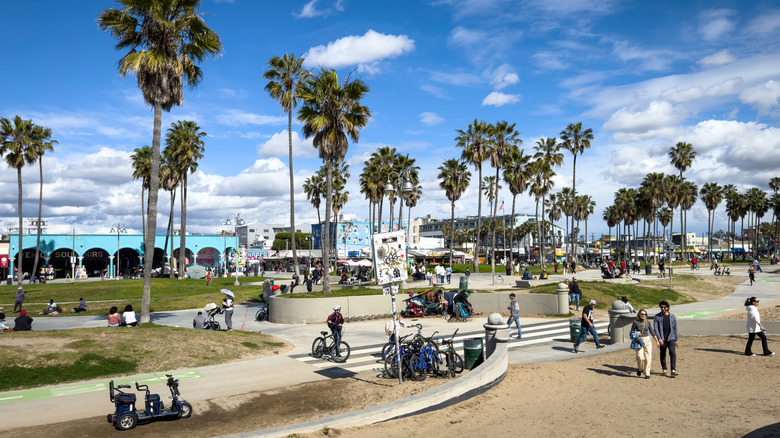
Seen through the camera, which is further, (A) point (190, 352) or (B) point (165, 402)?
(A) point (190, 352)

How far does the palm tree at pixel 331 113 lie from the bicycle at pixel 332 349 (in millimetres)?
11413

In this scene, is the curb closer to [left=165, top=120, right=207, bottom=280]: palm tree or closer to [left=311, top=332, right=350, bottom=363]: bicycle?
[left=311, top=332, right=350, bottom=363]: bicycle

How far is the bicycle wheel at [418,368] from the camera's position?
1235cm

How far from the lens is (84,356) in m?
14.6

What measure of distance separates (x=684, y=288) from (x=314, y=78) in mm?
30521

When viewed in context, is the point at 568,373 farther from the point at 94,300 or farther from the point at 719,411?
the point at 94,300

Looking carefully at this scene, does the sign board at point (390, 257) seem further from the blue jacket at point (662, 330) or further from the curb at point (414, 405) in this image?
the blue jacket at point (662, 330)

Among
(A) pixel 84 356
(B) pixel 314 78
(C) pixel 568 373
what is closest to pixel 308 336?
(A) pixel 84 356

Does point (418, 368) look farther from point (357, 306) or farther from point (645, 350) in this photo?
point (357, 306)

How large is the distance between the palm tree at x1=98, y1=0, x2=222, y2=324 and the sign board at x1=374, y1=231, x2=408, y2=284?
10.2 m

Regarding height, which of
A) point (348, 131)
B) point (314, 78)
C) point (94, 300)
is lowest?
point (94, 300)

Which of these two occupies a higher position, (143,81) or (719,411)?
(143,81)

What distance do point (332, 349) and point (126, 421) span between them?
731 centimetres

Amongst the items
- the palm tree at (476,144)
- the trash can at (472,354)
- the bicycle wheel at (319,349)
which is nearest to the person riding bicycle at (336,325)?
the bicycle wheel at (319,349)
